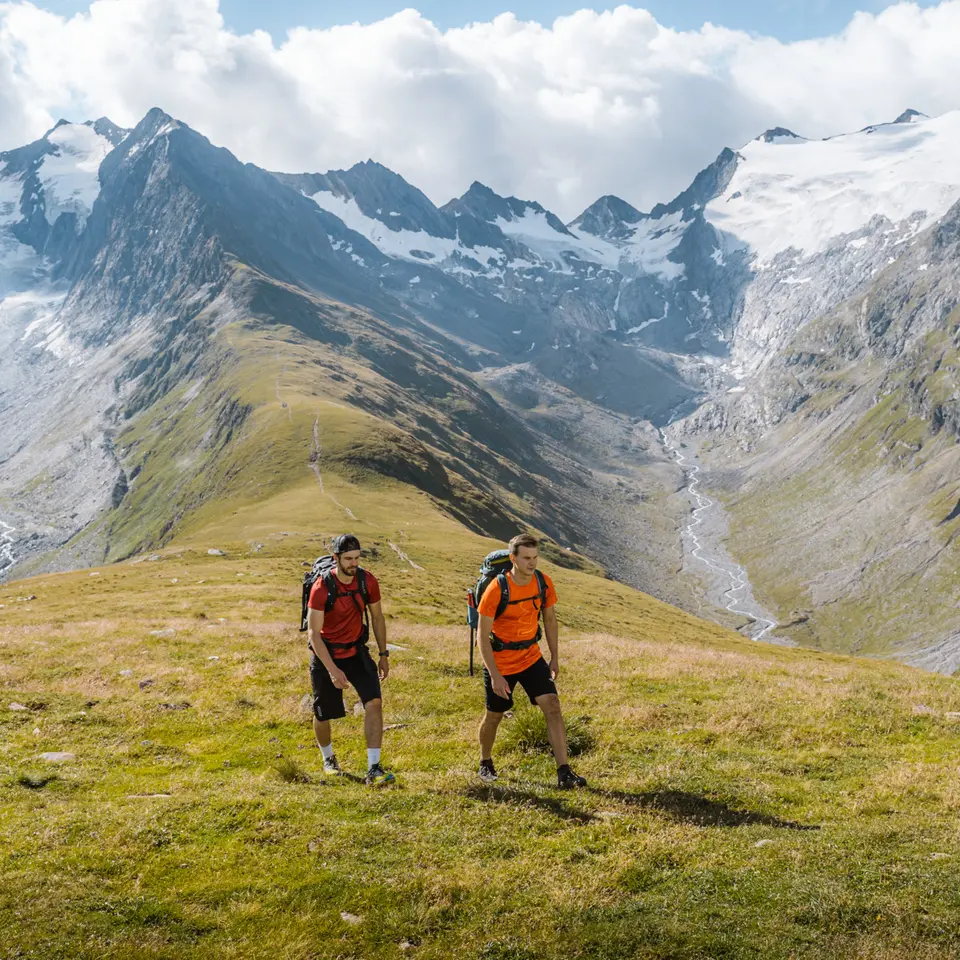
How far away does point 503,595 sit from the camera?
13180 millimetres

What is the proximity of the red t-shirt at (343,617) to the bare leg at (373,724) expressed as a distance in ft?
3.57

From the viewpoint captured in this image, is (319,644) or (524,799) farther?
(319,644)

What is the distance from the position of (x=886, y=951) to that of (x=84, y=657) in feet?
82.5

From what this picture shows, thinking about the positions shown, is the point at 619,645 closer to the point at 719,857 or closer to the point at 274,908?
the point at 719,857

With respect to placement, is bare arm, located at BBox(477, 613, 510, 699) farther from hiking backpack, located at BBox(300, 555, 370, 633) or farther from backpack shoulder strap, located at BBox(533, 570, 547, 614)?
hiking backpack, located at BBox(300, 555, 370, 633)

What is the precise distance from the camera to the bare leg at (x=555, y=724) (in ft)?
43.7

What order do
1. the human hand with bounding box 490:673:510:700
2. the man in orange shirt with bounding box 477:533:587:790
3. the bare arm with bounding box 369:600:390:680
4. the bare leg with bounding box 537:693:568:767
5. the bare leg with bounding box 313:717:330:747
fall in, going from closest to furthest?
the human hand with bounding box 490:673:510:700 → the man in orange shirt with bounding box 477:533:587:790 → the bare leg with bounding box 537:693:568:767 → the bare arm with bounding box 369:600:390:680 → the bare leg with bounding box 313:717:330:747

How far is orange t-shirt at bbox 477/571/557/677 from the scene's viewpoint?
13164 mm

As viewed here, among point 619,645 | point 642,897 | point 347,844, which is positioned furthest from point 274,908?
point 619,645

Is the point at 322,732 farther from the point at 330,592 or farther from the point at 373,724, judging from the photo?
the point at 330,592

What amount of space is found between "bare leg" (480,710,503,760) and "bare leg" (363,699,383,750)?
2004 mm

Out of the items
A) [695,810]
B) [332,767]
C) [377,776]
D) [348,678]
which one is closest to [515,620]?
[348,678]

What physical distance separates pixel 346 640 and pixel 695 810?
23.0 ft

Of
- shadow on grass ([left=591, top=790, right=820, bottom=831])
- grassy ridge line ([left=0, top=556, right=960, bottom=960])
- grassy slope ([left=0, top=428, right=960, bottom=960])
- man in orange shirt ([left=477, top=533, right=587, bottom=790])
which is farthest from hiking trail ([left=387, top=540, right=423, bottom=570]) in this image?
shadow on grass ([left=591, top=790, right=820, bottom=831])
